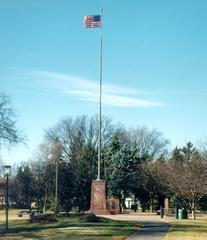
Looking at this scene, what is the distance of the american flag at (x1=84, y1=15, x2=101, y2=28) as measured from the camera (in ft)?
149

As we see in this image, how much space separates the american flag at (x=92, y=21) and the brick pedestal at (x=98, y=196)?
49.8ft

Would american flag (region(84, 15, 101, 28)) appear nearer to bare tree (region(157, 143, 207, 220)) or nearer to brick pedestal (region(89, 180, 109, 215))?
brick pedestal (region(89, 180, 109, 215))

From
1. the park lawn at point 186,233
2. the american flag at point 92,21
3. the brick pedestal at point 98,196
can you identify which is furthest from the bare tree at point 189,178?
the american flag at point 92,21

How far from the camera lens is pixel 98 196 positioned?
158 ft

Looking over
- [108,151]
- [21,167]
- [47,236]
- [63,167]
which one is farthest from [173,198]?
[47,236]

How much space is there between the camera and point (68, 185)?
6938 cm

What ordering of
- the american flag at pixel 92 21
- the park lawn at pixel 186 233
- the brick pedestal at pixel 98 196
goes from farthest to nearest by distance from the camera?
the brick pedestal at pixel 98 196 → the american flag at pixel 92 21 → the park lawn at pixel 186 233

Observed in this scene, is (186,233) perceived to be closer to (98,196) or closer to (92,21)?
(98,196)

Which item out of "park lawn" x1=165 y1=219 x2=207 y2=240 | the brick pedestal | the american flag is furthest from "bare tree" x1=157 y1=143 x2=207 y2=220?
the american flag

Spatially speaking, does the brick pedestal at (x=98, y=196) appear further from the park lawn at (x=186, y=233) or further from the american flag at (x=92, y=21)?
the park lawn at (x=186, y=233)

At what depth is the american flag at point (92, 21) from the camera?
4528cm

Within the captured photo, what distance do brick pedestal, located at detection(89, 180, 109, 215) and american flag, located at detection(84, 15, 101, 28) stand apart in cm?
1519

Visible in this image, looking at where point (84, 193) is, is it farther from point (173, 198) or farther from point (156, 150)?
point (156, 150)

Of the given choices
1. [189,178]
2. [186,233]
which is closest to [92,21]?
[189,178]
